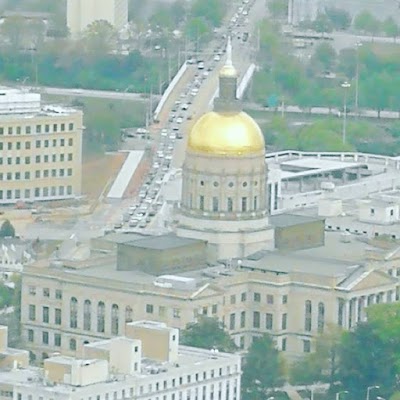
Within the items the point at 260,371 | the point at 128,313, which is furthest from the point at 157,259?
the point at 260,371

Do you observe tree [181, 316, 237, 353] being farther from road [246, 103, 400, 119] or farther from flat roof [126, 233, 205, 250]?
road [246, 103, 400, 119]

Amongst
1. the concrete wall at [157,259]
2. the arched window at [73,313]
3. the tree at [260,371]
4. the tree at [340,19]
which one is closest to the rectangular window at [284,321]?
the concrete wall at [157,259]

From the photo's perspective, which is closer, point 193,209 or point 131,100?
point 193,209

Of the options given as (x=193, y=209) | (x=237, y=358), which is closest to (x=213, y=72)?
(x=193, y=209)

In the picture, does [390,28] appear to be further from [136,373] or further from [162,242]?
[136,373]

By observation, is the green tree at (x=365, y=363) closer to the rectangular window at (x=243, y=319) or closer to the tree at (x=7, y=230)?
the rectangular window at (x=243, y=319)

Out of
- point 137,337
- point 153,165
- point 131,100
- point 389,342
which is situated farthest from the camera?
point 131,100

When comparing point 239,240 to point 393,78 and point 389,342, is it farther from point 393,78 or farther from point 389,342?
point 393,78
